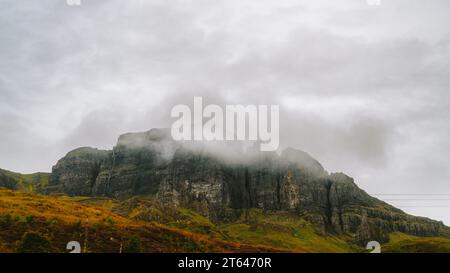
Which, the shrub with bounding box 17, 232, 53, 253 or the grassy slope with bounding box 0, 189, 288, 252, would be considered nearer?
the shrub with bounding box 17, 232, 53, 253

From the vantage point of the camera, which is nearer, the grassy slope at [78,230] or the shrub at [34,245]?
the shrub at [34,245]

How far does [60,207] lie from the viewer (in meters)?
87.6

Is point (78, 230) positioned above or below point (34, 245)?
above

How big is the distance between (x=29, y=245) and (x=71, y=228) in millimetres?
18321

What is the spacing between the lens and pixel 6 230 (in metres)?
63.5

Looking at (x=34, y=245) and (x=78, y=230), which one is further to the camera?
(x=78, y=230)
